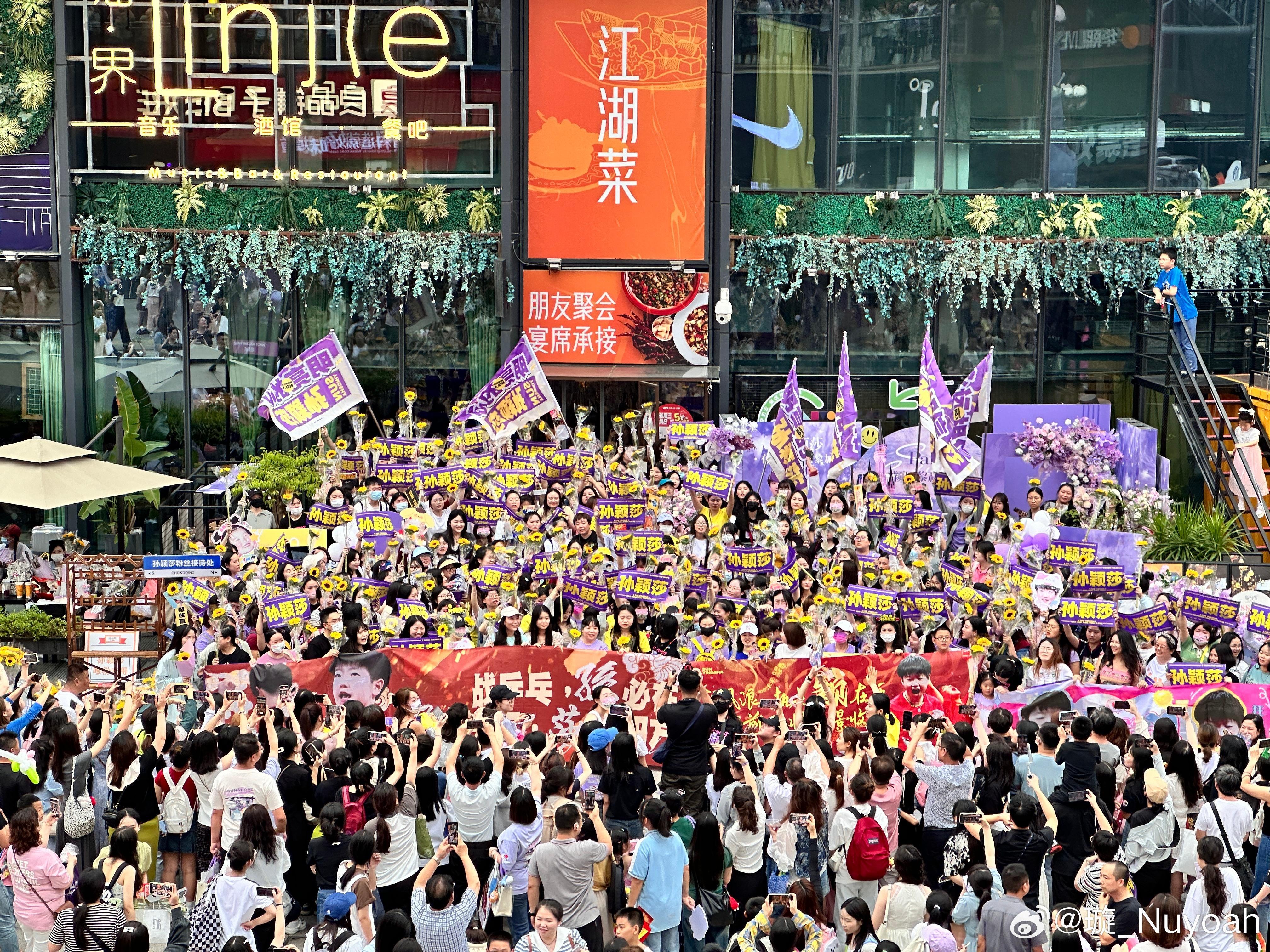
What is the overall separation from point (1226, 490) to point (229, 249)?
12.9 meters

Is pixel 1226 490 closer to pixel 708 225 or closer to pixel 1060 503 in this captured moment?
pixel 1060 503

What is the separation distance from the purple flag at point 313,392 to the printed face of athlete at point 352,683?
6.19 metres

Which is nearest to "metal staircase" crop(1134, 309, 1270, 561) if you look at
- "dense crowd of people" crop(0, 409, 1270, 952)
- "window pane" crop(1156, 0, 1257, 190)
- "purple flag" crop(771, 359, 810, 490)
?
"window pane" crop(1156, 0, 1257, 190)

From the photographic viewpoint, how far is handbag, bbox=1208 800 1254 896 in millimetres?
10000

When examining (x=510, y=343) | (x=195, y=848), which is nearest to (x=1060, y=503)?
(x=510, y=343)

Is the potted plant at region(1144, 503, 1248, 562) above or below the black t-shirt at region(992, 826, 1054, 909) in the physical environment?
above

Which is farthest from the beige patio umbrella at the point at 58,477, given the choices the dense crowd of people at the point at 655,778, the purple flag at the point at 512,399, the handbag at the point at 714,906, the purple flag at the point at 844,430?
the handbag at the point at 714,906

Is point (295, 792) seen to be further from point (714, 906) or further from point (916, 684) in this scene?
point (916, 684)

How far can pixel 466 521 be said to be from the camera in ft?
55.2

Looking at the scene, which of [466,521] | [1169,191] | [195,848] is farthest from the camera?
[1169,191]

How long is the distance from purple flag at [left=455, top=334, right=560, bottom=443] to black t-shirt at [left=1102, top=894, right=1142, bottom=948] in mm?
11151

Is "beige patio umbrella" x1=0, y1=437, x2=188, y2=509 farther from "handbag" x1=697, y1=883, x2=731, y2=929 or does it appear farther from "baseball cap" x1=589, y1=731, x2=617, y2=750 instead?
"handbag" x1=697, y1=883, x2=731, y2=929

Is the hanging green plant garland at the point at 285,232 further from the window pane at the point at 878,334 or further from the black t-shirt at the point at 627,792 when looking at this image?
the black t-shirt at the point at 627,792

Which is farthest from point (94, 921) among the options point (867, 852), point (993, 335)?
point (993, 335)
